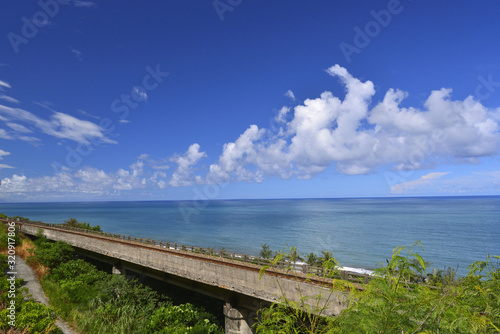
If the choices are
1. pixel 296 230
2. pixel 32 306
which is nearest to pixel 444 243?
pixel 296 230

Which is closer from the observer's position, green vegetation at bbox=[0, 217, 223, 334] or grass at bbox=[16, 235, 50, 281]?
green vegetation at bbox=[0, 217, 223, 334]

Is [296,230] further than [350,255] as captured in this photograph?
Yes

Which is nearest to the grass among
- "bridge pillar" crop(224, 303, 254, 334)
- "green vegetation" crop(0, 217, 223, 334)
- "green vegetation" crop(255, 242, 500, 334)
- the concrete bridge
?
Answer: "green vegetation" crop(0, 217, 223, 334)

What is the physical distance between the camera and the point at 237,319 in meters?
19.9

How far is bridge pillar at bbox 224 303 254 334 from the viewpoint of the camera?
19953 mm

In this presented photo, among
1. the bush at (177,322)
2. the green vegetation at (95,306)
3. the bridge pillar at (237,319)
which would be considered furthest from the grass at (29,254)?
the bridge pillar at (237,319)

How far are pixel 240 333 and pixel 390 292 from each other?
1947cm

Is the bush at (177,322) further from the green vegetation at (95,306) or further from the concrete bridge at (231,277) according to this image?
the concrete bridge at (231,277)

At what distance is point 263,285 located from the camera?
1809 centimetres

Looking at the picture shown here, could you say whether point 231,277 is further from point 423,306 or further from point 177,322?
point 423,306

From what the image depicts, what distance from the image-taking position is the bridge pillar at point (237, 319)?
65.5 feet

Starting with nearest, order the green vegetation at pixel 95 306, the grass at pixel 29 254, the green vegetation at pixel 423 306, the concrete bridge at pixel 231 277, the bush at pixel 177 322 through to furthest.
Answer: the green vegetation at pixel 423 306 < the concrete bridge at pixel 231 277 < the green vegetation at pixel 95 306 < the bush at pixel 177 322 < the grass at pixel 29 254

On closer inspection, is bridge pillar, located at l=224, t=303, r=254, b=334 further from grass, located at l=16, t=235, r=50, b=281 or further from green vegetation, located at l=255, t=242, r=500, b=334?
grass, located at l=16, t=235, r=50, b=281

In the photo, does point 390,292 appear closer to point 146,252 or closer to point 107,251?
point 146,252
